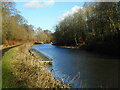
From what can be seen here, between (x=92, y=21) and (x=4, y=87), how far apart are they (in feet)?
98.5

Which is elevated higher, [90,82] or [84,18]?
[84,18]

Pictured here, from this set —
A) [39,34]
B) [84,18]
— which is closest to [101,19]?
[84,18]

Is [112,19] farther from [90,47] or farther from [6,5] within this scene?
[6,5]

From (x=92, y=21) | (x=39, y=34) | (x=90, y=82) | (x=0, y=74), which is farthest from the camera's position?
(x=39, y=34)

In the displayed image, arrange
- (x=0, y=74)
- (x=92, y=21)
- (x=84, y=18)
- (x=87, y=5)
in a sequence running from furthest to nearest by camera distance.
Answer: (x=84, y=18) → (x=87, y=5) → (x=92, y=21) → (x=0, y=74)

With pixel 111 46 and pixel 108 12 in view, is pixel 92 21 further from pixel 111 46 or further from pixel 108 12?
pixel 111 46

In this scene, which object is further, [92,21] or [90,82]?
[92,21]

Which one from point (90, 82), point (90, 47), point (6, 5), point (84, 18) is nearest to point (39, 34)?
point (84, 18)

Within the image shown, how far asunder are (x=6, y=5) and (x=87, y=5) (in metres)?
19.2

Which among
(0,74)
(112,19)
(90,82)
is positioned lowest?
(90,82)

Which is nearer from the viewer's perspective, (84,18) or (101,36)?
(101,36)

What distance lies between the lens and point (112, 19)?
27.2m

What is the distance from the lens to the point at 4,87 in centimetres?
546

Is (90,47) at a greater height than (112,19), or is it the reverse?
(112,19)
